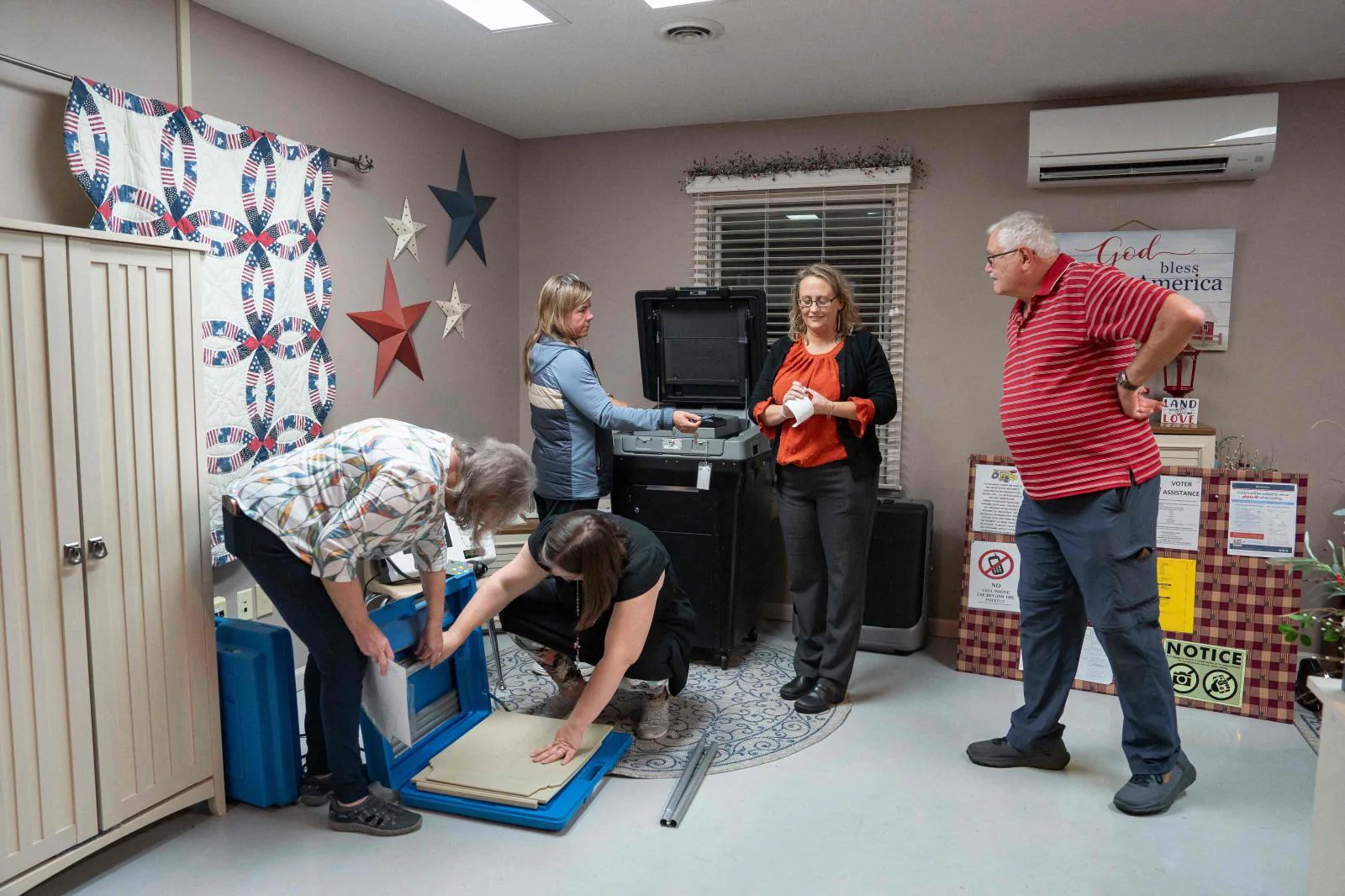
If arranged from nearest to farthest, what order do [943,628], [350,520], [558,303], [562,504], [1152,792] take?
[350,520] → [1152,792] → [558,303] → [562,504] → [943,628]

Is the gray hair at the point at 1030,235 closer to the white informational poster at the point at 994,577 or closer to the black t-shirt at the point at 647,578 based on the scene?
the black t-shirt at the point at 647,578

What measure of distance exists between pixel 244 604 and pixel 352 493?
4.16ft

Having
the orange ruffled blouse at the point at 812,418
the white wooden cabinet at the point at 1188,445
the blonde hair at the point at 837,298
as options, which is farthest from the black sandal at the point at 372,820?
the white wooden cabinet at the point at 1188,445

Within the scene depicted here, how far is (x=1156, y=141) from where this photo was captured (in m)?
3.22

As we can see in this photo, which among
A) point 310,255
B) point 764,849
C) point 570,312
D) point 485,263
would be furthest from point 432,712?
point 485,263

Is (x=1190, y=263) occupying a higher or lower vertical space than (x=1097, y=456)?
higher

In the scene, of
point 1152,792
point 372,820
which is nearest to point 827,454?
point 1152,792

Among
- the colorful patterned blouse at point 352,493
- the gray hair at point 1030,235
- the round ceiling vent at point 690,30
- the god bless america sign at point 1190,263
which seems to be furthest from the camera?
the god bless america sign at point 1190,263

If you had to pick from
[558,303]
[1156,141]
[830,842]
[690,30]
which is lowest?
[830,842]

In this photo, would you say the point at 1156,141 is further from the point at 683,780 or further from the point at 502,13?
the point at 683,780

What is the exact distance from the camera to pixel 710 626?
328cm

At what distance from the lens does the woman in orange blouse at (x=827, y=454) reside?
2818mm

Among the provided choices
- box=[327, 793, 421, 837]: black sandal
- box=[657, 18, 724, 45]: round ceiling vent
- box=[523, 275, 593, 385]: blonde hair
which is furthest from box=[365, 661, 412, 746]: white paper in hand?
box=[657, 18, 724, 45]: round ceiling vent

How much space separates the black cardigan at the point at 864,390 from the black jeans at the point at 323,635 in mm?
1575
